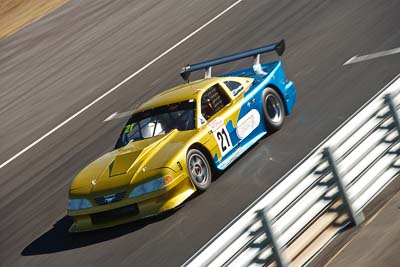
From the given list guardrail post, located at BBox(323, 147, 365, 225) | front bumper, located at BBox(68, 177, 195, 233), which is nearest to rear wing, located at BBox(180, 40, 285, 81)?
front bumper, located at BBox(68, 177, 195, 233)

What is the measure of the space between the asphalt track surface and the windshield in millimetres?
976

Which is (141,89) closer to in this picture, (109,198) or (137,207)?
(109,198)

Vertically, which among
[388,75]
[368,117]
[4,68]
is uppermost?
[4,68]

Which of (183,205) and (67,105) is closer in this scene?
(183,205)

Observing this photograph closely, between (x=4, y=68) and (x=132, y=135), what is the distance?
1326 centimetres

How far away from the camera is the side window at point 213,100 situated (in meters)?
12.1

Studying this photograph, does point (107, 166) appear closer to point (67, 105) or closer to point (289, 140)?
point (289, 140)

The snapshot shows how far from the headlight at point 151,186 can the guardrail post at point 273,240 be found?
3.40 metres

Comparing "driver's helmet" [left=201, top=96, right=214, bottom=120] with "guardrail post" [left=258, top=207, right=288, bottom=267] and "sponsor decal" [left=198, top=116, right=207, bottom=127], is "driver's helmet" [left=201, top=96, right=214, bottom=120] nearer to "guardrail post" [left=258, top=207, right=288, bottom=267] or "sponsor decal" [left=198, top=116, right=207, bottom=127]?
"sponsor decal" [left=198, top=116, right=207, bottom=127]

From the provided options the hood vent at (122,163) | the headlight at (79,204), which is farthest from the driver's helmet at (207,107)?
the headlight at (79,204)

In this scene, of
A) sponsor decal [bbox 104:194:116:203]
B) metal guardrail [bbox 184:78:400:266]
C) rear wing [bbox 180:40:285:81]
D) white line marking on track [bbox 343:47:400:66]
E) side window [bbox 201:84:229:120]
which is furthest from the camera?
white line marking on track [bbox 343:47:400:66]

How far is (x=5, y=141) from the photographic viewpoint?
19.5 metres

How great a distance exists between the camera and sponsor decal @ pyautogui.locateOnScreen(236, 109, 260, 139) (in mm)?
12188

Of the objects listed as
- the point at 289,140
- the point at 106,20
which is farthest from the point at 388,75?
the point at 106,20
